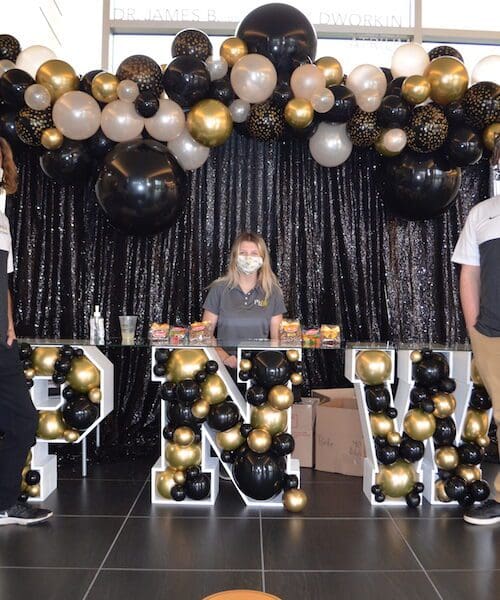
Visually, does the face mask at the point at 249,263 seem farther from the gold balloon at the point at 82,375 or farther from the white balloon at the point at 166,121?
the gold balloon at the point at 82,375

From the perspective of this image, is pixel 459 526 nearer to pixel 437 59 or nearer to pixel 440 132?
pixel 440 132

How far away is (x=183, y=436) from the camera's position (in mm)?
2941

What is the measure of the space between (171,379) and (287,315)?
140 cm

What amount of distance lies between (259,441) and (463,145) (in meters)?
1.93

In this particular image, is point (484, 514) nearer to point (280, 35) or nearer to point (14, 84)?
point (280, 35)

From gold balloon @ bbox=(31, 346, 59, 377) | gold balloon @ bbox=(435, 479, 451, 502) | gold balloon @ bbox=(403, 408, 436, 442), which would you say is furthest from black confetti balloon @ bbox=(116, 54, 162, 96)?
gold balloon @ bbox=(435, 479, 451, 502)

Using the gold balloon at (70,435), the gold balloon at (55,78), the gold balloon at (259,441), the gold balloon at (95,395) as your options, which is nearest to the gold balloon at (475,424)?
the gold balloon at (259,441)

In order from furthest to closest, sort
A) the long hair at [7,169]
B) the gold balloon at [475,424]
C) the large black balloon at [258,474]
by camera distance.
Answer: the gold balloon at [475,424], the large black balloon at [258,474], the long hair at [7,169]

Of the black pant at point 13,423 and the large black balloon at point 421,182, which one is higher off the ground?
the large black balloon at point 421,182

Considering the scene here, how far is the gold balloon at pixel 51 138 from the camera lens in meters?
3.45

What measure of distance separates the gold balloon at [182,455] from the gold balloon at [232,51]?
205 cm

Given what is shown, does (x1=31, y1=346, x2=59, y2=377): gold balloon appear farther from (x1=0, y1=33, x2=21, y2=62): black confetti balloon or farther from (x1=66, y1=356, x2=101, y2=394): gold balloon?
(x1=0, y1=33, x2=21, y2=62): black confetti balloon

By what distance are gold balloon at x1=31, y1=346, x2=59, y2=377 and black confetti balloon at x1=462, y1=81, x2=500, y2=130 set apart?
8.28 ft

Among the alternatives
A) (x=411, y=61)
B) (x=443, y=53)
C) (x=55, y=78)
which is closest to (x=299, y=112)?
(x=411, y=61)
